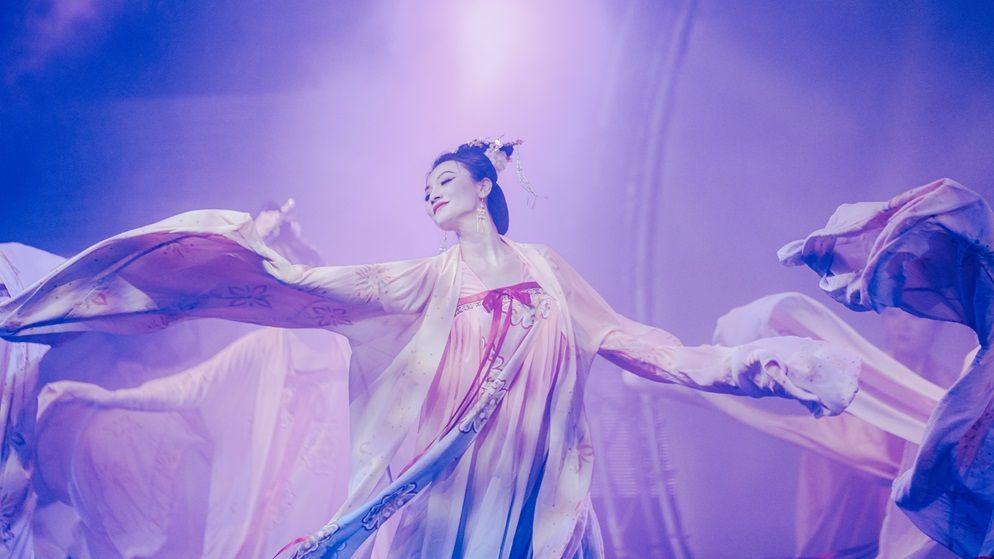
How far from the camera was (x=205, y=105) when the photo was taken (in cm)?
287

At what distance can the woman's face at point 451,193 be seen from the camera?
7.89ft

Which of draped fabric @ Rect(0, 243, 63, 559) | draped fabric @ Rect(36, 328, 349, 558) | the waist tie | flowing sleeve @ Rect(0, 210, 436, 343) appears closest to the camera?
flowing sleeve @ Rect(0, 210, 436, 343)

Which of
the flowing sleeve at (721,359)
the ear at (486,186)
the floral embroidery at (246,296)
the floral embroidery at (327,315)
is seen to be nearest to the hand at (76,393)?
the floral embroidery at (246,296)

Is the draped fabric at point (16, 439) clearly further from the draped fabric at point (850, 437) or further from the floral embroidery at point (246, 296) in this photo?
the draped fabric at point (850, 437)

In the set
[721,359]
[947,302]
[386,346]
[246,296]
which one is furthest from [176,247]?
[947,302]

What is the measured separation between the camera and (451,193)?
95.3 inches

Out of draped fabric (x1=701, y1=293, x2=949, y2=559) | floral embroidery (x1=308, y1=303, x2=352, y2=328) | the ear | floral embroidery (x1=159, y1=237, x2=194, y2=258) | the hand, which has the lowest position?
draped fabric (x1=701, y1=293, x2=949, y2=559)

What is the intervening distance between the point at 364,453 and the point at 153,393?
38.2 inches

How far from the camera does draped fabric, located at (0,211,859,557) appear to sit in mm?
1986

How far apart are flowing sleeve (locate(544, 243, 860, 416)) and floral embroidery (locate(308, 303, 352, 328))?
2.21 feet

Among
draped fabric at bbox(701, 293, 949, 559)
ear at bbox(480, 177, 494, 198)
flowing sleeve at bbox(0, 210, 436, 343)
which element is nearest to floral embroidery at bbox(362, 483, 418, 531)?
flowing sleeve at bbox(0, 210, 436, 343)

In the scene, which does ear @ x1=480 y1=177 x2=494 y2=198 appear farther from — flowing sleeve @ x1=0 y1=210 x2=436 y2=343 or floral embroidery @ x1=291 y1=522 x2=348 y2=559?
floral embroidery @ x1=291 y1=522 x2=348 y2=559

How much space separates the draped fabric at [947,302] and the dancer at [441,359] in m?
0.27

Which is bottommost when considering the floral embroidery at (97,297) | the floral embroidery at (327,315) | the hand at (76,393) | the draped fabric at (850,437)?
the draped fabric at (850,437)
